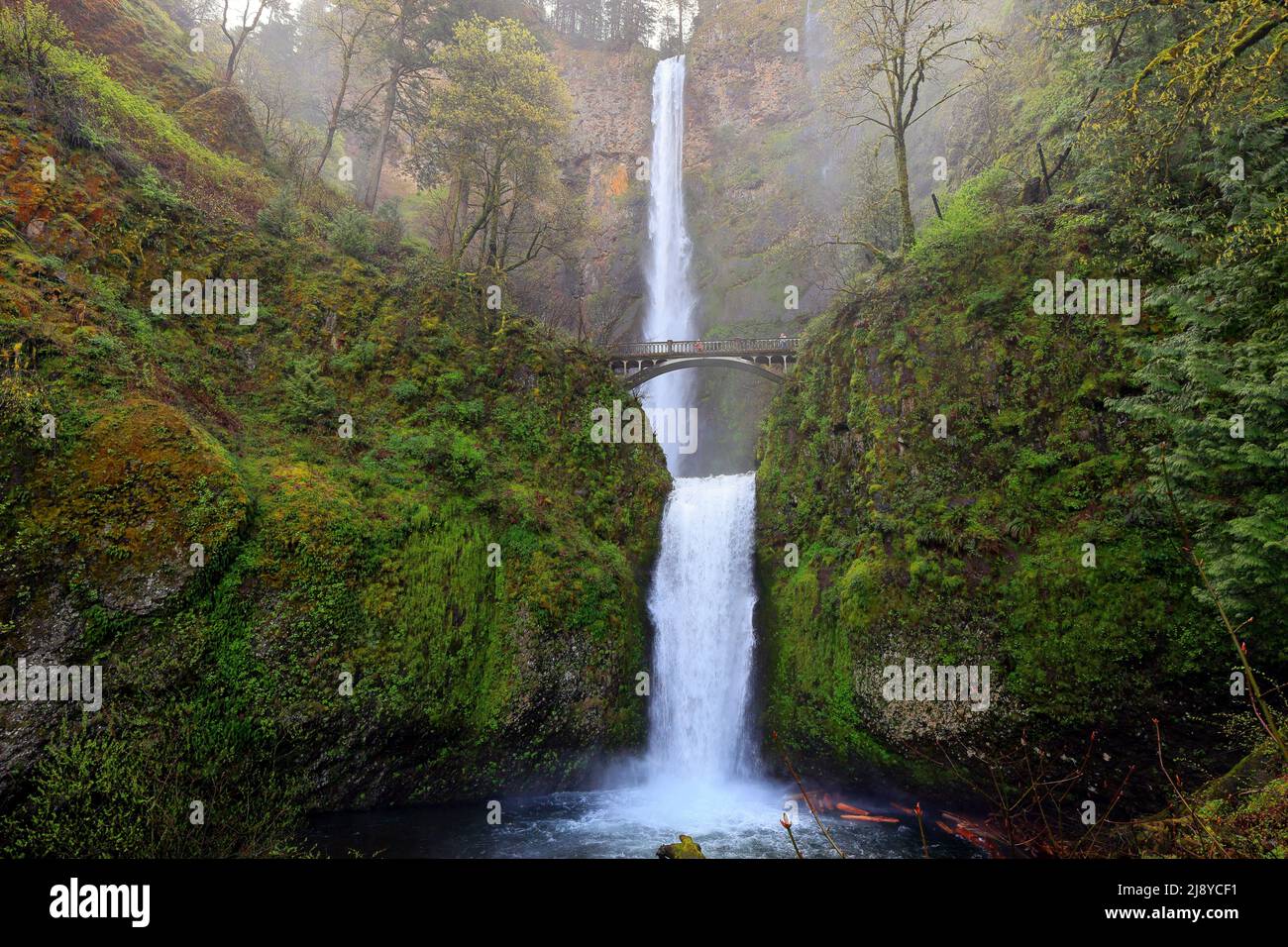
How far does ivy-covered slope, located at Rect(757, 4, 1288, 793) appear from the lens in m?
9.43

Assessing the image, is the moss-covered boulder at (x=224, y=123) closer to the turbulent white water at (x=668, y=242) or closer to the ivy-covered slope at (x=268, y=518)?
the ivy-covered slope at (x=268, y=518)

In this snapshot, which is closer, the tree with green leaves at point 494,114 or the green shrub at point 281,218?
the green shrub at point 281,218

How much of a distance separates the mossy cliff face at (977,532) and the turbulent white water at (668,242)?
59.8 feet

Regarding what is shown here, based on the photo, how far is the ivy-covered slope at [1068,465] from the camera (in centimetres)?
943

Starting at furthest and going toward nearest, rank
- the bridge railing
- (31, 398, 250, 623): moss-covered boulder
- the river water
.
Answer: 1. the bridge railing
2. the river water
3. (31, 398, 250, 623): moss-covered boulder

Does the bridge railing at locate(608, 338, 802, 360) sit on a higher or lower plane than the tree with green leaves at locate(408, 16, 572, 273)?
lower

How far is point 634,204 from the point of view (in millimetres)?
40625

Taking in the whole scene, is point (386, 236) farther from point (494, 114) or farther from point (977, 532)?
point (977, 532)

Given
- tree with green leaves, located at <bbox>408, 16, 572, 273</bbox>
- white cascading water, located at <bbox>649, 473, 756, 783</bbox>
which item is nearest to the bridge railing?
tree with green leaves, located at <bbox>408, 16, 572, 273</bbox>

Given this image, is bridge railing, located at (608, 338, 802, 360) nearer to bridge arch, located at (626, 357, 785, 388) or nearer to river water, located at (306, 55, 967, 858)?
bridge arch, located at (626, 357, 785, 388)

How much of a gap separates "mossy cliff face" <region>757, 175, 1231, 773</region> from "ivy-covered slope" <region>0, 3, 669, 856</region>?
5.00 meters

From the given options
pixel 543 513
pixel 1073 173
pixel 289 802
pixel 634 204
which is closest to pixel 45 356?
pixel 289 802

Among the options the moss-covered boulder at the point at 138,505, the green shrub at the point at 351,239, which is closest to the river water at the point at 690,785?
the moss-covered boulder at the point at 138,505

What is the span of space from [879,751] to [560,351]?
13.7 m
